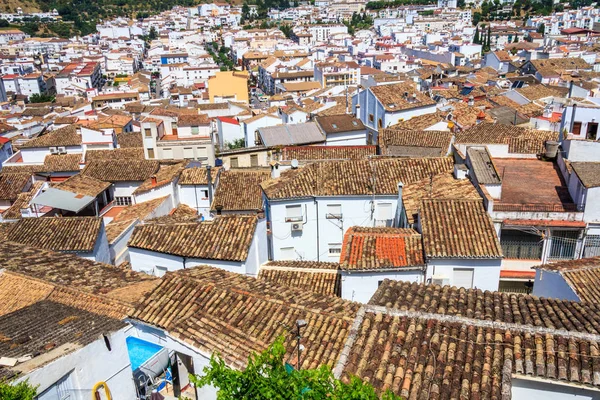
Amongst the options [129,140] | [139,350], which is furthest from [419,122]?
[139,350]

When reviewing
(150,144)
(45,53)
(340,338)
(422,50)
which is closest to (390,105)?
(150,144)

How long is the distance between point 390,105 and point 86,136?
1023 inches

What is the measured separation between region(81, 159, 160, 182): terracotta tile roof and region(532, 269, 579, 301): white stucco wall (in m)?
24.7

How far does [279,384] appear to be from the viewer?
19.9 feet

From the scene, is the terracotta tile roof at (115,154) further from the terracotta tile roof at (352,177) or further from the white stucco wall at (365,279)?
the white stucco wall at (365,279)

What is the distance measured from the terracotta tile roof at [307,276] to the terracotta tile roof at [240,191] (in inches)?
384

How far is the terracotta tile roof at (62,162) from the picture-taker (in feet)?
119

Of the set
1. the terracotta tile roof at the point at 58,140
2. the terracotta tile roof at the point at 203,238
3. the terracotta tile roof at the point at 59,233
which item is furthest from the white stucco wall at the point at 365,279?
the terracotta tile roof at the point at 58,140

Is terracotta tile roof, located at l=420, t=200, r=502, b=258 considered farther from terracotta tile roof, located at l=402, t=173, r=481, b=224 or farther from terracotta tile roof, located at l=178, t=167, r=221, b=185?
terracotta tile roof, located at l=178, t=167, r=221, b=185

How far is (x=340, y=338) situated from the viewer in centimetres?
909

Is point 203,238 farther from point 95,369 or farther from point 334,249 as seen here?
point 95,369

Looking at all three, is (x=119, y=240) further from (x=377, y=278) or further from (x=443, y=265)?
(x=443, y=265)

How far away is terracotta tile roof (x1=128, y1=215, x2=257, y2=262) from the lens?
A: 1633cm

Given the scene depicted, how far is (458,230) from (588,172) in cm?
569
